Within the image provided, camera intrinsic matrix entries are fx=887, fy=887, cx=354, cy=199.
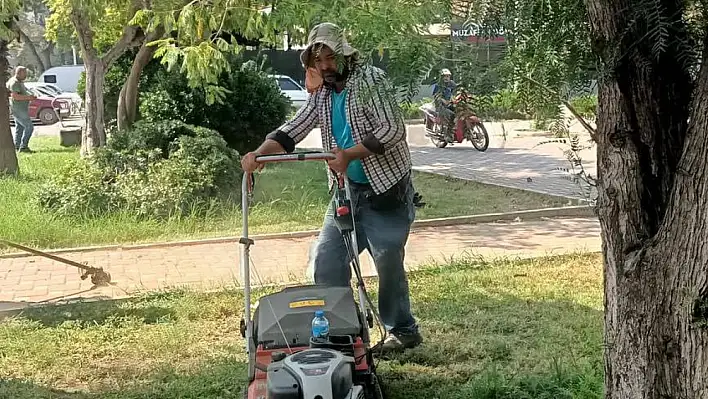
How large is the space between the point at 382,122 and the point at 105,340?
268cm

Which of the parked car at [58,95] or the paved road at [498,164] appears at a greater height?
the parked car at [58,95]

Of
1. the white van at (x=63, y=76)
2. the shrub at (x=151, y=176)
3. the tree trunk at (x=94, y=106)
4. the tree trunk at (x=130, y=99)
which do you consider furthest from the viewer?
the white van at (x=63, y=76)

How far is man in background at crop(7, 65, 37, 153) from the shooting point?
→ 56.2 ft

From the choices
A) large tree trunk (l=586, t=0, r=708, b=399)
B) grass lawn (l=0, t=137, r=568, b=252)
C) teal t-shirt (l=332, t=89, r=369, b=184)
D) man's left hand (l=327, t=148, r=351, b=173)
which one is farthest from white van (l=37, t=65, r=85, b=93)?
large tree trunk (l=586, t=0, r=708, b=399)

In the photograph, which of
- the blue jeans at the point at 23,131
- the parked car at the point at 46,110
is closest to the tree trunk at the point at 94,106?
the blue jeans at the point at 23,131

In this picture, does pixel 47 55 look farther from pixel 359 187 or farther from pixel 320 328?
pixel 320 328

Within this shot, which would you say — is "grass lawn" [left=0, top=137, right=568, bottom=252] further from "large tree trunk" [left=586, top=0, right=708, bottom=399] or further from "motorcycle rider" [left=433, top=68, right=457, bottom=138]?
"motorcycle rider" [left=433, top=68, right=457, bottom=138]

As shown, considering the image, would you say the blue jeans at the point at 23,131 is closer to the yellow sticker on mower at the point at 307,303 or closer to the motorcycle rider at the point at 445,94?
the yellow sticker on mower at the point at 307,303

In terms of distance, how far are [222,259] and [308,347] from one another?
461 cm

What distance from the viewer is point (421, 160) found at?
1584 centimetres

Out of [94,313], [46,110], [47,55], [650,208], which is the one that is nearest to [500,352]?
[650,208]

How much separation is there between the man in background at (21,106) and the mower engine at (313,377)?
588 inches

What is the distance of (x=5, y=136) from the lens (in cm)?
1325

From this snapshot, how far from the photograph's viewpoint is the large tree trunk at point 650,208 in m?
2.41
